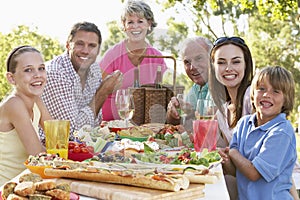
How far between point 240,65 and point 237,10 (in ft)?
59.6

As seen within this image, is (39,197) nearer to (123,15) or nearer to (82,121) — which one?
(82,121)

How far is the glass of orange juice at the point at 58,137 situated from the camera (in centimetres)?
258

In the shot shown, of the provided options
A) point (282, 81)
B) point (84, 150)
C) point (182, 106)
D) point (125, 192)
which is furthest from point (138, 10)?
point (125, 192)

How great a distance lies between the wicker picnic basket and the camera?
12.4ft

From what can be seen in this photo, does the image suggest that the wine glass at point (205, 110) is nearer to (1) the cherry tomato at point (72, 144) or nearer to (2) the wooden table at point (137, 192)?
(1) the cherry tomato at point (72, 144)

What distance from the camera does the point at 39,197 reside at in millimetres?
1685

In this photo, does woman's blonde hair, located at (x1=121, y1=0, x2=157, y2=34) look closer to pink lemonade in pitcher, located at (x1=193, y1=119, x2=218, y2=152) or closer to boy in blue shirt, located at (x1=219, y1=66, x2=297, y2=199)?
boy in blue shirt, located at (x1=219, y1=66, x2=297, y2=199)

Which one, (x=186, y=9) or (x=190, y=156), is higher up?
(x=186, y=9)

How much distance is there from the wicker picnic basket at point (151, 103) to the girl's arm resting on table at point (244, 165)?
0.81 meters

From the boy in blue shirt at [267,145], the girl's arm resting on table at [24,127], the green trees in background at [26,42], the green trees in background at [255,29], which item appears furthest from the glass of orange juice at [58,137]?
the green trees in background at [255,29]

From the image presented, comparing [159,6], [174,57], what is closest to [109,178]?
[174,57]

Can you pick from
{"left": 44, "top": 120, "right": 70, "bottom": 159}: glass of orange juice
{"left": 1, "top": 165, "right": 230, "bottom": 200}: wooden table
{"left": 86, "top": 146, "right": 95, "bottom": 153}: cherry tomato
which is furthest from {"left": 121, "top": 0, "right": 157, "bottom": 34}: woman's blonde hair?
{"left": 1, "top": 165, "right": 230, "bottom": 200}: wooden table

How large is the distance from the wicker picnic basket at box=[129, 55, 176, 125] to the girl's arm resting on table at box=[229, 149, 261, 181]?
0.81m

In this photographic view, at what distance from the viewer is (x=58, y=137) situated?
259 centimetres
